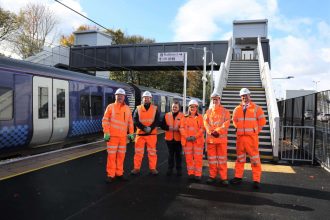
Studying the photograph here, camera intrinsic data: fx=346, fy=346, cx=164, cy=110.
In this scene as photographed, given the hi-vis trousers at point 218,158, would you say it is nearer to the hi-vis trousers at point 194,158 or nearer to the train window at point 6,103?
the hi-vis trousers at point 194,158

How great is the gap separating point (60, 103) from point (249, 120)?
22.8 ft

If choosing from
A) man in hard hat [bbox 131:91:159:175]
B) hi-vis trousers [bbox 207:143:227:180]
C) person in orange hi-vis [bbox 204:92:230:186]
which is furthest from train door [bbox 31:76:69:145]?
hi-vis trousers [bbox 207:143:227:180]

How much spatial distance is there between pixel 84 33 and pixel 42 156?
34.3 metres

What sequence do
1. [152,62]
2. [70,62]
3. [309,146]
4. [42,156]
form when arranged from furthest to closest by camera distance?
[70,62], [152,62], [309,146], [42,156]

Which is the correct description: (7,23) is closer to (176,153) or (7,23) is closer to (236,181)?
(176,153)

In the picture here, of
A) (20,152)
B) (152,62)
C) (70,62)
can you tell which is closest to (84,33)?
(70,62)

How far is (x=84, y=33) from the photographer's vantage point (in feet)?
139

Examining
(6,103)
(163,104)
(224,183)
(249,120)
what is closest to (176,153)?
(224,183)

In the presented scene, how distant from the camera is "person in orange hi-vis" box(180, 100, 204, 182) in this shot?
7.91 m

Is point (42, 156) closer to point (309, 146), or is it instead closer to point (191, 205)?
point (191, 205)

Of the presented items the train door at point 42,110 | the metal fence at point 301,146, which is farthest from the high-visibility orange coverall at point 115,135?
the metal fence at point 301,146

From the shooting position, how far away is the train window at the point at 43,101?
1067 centimetres

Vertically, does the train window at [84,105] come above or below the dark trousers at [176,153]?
above

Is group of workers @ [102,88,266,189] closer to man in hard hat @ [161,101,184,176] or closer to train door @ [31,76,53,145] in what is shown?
man in hard hat @ [161,101,184,176]
